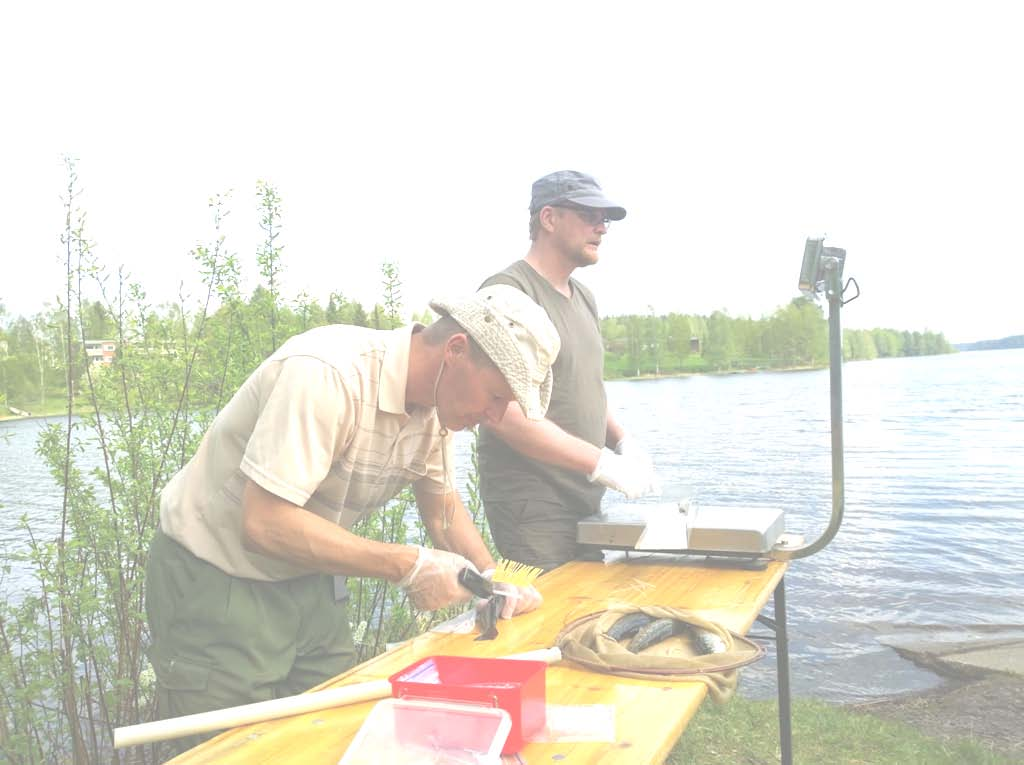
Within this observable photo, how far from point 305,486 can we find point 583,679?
675 mm

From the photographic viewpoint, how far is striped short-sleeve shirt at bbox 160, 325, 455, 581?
5.71 feet

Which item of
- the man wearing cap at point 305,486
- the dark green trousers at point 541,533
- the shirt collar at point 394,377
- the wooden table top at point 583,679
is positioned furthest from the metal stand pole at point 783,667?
the shirt collar at point 394,377

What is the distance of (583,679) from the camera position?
5.78ft

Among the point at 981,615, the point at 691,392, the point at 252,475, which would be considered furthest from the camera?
the point at 691,392

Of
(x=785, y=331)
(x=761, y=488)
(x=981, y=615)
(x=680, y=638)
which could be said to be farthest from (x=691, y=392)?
(x=680, y=638)

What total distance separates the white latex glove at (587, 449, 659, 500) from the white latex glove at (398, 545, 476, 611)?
1.03m

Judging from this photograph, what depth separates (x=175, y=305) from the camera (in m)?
3.80

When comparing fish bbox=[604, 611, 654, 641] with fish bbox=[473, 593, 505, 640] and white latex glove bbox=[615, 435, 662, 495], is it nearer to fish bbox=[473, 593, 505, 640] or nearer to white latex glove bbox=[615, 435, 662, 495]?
fish bbox=[473, 593, 505, 640]

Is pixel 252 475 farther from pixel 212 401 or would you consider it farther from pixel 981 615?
pixel 981 615

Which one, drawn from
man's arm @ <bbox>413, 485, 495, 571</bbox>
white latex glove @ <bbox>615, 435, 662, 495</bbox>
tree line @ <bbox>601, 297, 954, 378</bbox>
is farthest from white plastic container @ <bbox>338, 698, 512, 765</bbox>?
tree line @ <bbox>601, 297, 954, 378</bbox>

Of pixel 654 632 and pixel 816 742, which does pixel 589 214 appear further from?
pixel 816 742

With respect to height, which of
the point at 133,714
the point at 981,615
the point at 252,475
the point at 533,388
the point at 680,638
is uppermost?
the point at 533,388

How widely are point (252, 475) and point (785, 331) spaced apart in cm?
5466

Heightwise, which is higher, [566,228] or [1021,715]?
[566,228]
